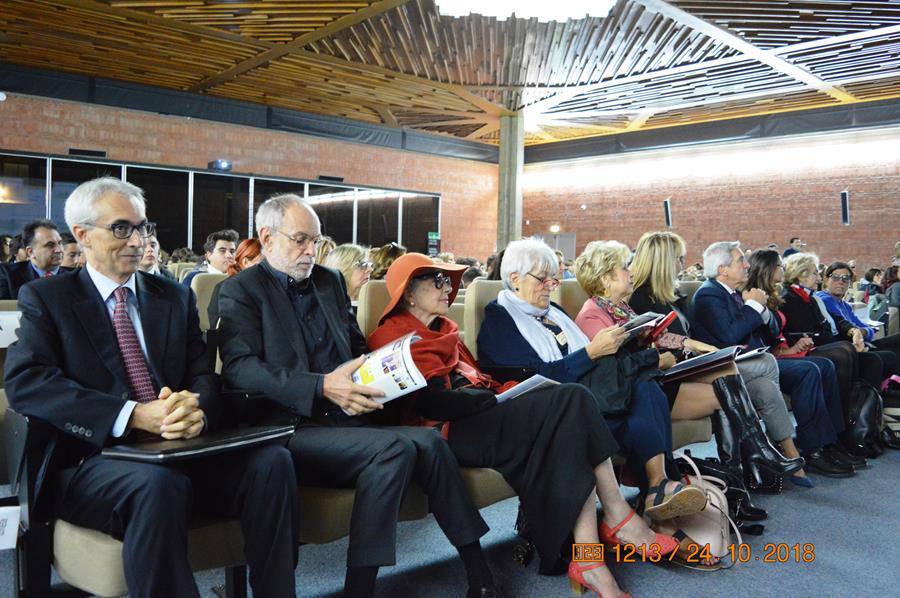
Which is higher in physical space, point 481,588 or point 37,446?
point 37,446

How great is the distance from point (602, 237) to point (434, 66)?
753 centimetres

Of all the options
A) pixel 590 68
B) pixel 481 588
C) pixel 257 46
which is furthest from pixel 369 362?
pixel 590 68

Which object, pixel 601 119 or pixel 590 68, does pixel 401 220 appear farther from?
pixel 590 68

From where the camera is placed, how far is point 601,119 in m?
14.6

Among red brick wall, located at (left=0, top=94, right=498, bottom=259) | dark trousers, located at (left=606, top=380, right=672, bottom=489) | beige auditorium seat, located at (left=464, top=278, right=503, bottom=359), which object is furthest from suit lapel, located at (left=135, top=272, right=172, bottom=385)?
red brick wall, located at (left=0, top=94, right=498, bottom=259)

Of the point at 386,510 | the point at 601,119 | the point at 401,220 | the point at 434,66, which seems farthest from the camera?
the point at 401,220

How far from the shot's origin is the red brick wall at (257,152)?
11336 millimetres

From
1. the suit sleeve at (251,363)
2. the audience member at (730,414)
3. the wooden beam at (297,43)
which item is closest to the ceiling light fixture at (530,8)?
the wooden beam at (297,43)

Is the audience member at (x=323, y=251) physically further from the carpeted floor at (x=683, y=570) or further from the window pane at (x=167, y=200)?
the window pane at (x=167, y=200)

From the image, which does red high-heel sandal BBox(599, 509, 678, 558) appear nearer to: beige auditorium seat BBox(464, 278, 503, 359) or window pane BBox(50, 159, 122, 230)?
beige auditorium seat BBox(464, 278, 503, 359)

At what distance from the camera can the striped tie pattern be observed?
2.05m

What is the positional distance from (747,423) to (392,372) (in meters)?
2.12

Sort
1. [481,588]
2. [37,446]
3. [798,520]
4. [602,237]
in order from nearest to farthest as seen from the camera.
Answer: [37,446]
[481,588]
[798,520]
[602,237]

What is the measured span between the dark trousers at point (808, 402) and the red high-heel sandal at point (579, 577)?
221 centimetres
